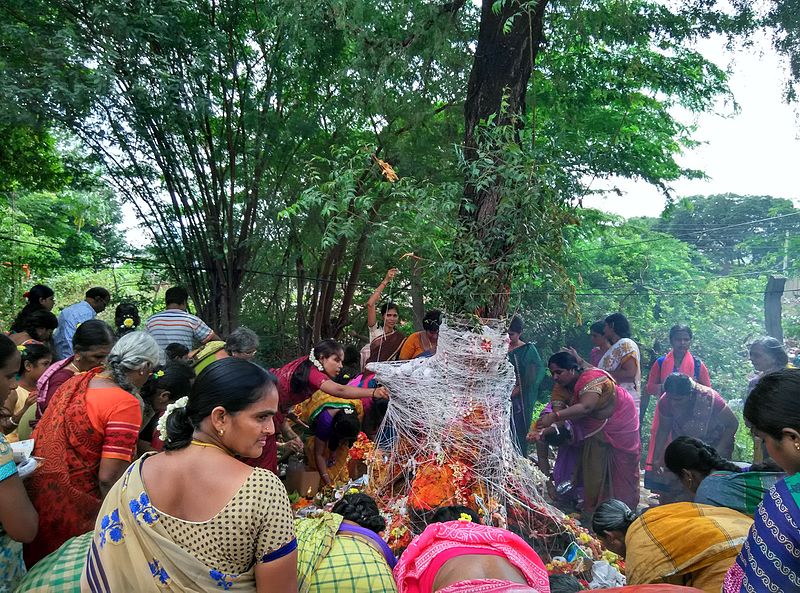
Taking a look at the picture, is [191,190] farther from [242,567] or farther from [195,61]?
[242,567]

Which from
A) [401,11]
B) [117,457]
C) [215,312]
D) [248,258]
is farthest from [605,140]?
[117,457]

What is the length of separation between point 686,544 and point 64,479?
2764 millimetres

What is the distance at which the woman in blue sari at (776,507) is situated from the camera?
1.87 metres

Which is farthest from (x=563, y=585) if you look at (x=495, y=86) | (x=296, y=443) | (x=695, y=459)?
(x=495, y=86)

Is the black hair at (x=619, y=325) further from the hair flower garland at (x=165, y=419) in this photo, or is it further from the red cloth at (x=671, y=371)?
the hair flower garland at (x=165, y=419)

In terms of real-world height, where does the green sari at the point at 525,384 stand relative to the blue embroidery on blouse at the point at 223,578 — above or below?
below

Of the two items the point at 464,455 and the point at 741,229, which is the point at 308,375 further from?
the point at 741,229

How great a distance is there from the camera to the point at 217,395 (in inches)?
80.7

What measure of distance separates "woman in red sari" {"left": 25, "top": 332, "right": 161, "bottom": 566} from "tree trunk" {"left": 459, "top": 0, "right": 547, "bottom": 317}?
2.48 metres

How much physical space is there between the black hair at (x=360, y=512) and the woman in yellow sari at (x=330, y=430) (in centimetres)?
237

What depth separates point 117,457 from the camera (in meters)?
2.85

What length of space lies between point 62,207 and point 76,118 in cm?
932

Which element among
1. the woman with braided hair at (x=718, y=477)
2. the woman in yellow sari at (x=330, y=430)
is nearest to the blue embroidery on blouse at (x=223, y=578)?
the woman with braided hair at (x=718, y=477)

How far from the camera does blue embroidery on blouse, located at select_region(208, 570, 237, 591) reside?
1.93 m
